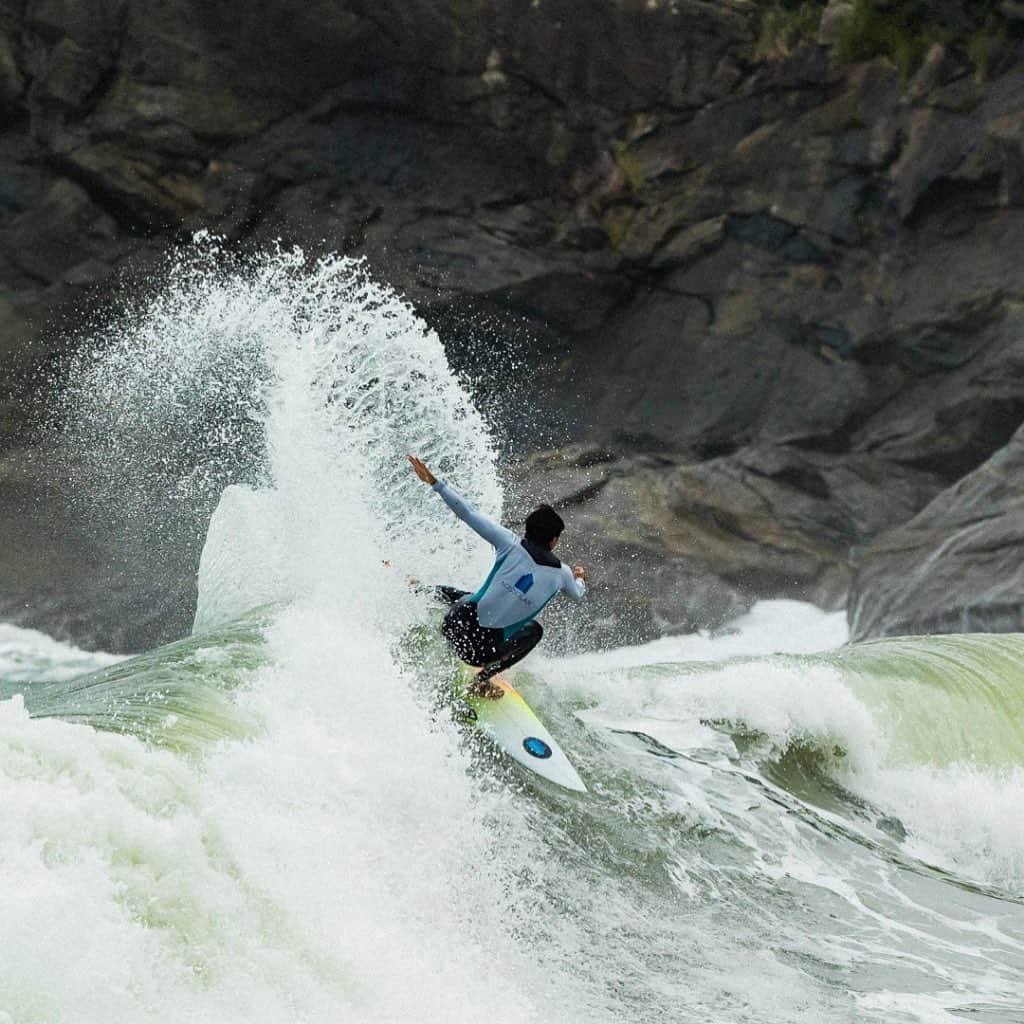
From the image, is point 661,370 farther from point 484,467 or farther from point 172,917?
point 172,917

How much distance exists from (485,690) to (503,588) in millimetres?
617

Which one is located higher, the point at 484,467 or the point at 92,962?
the point at 92,962

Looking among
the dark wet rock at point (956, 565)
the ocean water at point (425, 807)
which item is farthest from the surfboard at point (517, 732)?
the dark wet rock at point (956, 565)

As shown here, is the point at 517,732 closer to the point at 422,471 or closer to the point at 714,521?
the point at 422,471

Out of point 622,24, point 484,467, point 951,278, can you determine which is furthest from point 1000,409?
point 484,467

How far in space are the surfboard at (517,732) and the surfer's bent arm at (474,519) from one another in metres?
0.74

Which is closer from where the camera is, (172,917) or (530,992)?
(172,917)

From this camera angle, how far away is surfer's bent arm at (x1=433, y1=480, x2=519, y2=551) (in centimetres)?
660

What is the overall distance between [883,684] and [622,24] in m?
13.3

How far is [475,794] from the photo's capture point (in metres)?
5.80

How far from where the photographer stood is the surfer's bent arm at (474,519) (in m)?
6.60

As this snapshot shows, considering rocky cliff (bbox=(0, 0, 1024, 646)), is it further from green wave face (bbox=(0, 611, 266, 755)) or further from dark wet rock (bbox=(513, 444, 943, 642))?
green wave face (bbox=(0, 611, 266, 755))

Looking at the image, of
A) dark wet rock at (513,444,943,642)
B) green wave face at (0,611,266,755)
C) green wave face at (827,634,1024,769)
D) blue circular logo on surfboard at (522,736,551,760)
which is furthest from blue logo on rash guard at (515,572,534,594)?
dark wet rock at (513,444,943,642)

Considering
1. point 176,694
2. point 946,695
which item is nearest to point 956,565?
point 946,695
